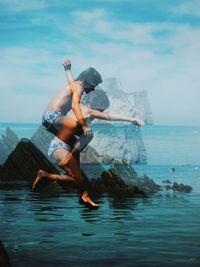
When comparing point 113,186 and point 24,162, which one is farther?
point 24,162

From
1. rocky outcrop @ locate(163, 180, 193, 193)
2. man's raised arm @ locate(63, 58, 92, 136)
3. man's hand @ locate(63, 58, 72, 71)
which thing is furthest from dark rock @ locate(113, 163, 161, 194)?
man's hand @ locate(63, 58, 72, 71)

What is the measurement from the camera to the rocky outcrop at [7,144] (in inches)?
588

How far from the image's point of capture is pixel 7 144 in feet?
54.0

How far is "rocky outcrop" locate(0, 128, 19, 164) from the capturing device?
588 inches

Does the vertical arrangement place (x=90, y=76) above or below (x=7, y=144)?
above

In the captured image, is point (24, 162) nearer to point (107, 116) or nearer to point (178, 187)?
point (178, 187)

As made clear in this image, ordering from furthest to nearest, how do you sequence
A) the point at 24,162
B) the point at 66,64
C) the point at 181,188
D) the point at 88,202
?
the point at 24,162, the point at 181,188, the point at 88,202, the point at 66,64

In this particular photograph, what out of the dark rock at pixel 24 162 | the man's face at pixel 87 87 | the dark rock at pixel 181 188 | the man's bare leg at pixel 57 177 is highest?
the man's face at pixel 87 87

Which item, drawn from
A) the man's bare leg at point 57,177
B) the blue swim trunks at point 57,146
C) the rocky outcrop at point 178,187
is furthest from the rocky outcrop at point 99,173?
the man's bare leg at point 57,177

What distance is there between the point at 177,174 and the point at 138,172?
87cm

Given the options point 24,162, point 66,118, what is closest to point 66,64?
point 66,118

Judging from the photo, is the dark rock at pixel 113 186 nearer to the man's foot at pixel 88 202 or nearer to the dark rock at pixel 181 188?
the dark rock at pixel 181 188

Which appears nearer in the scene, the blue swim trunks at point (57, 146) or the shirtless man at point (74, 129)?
the shirtless man at point (74, 129)

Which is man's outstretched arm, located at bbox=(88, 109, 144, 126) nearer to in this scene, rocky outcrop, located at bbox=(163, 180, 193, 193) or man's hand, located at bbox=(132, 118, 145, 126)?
man's hand, located at bbox=(132, 118, 145, 126)
